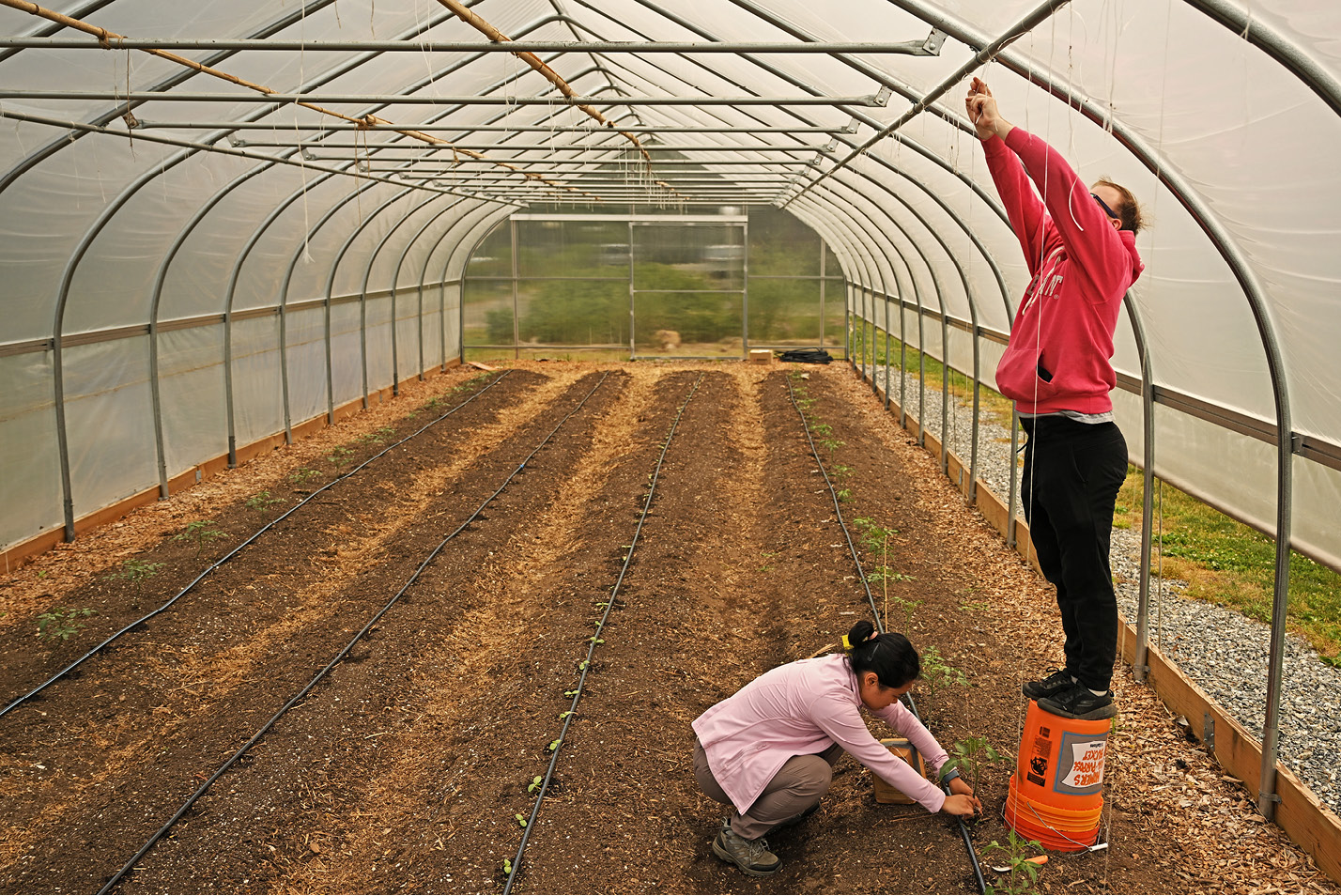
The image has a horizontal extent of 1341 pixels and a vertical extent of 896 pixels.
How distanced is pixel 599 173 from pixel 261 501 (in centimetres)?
654

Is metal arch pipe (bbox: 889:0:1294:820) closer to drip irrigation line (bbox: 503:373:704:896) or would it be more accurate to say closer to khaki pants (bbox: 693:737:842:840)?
khaki pants (bbox: 693:737:842:840)

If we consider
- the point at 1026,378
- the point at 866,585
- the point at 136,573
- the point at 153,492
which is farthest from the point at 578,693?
the point at 153,492

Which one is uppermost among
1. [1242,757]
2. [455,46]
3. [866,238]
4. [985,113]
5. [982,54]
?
[455,46]

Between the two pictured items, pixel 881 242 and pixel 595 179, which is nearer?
pixel 595 179

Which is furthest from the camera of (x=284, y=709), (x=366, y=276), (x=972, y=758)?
(x=366, y=276)

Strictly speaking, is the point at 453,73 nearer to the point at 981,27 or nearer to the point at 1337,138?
the point at 981,27

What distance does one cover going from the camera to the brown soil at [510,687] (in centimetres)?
443

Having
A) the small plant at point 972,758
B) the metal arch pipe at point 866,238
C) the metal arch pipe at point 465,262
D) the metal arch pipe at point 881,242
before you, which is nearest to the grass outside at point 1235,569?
the small plant at point 972,758

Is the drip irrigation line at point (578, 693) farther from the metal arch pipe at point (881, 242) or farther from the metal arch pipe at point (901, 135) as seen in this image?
the metal arch pipe at point (881, 242)

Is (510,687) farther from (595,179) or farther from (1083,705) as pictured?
(595,179)

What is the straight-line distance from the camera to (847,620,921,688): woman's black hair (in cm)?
379

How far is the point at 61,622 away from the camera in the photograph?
734cm

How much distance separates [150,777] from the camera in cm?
537

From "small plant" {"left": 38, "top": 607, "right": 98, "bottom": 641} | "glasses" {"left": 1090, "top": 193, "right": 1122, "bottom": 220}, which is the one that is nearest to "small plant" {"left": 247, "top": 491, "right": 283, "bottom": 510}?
"small plant" {"left": 38, "top": 607, "right": 98, "bottom": 641}
